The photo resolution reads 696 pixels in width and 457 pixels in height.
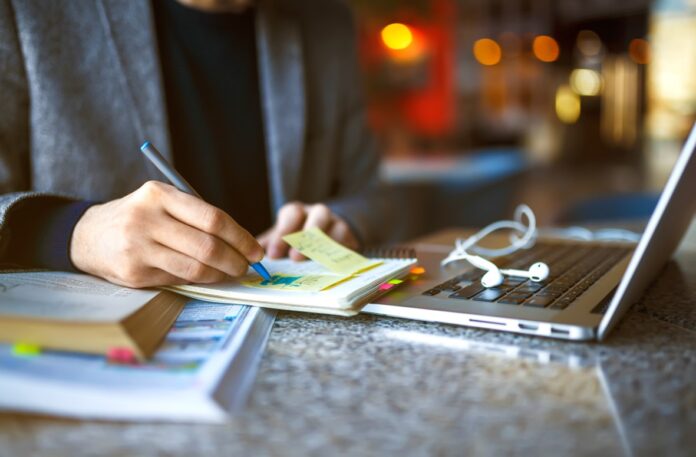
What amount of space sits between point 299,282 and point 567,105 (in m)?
12.4

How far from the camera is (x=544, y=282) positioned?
0.69m

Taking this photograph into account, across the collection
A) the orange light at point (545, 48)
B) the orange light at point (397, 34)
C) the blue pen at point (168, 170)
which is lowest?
the blue pen at point (168, 170)

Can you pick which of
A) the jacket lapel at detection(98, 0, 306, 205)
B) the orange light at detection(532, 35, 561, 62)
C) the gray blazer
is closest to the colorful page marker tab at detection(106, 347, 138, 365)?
the gray blazer

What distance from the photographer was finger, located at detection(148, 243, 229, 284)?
591 millimetres

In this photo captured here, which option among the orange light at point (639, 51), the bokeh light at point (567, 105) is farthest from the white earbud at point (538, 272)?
the bokeh light at point (567, 105)

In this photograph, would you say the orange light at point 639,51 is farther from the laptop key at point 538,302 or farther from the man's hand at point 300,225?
the laptop key at point 538,302

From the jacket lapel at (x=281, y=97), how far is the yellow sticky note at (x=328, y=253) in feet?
1.65

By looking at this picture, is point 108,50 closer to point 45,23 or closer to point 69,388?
point 45,23

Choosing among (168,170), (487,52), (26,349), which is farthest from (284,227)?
(487,52)

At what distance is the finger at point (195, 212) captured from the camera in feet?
1.90

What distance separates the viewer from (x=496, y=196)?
4281 millimetres

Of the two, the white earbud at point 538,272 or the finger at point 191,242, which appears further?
the white earbud at point 538,272

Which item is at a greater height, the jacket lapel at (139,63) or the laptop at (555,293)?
the jacket lapel at (139,63)

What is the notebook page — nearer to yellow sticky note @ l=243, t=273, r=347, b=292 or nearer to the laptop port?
yellow sticky note @ l=243, t=273, r=347, b=292
